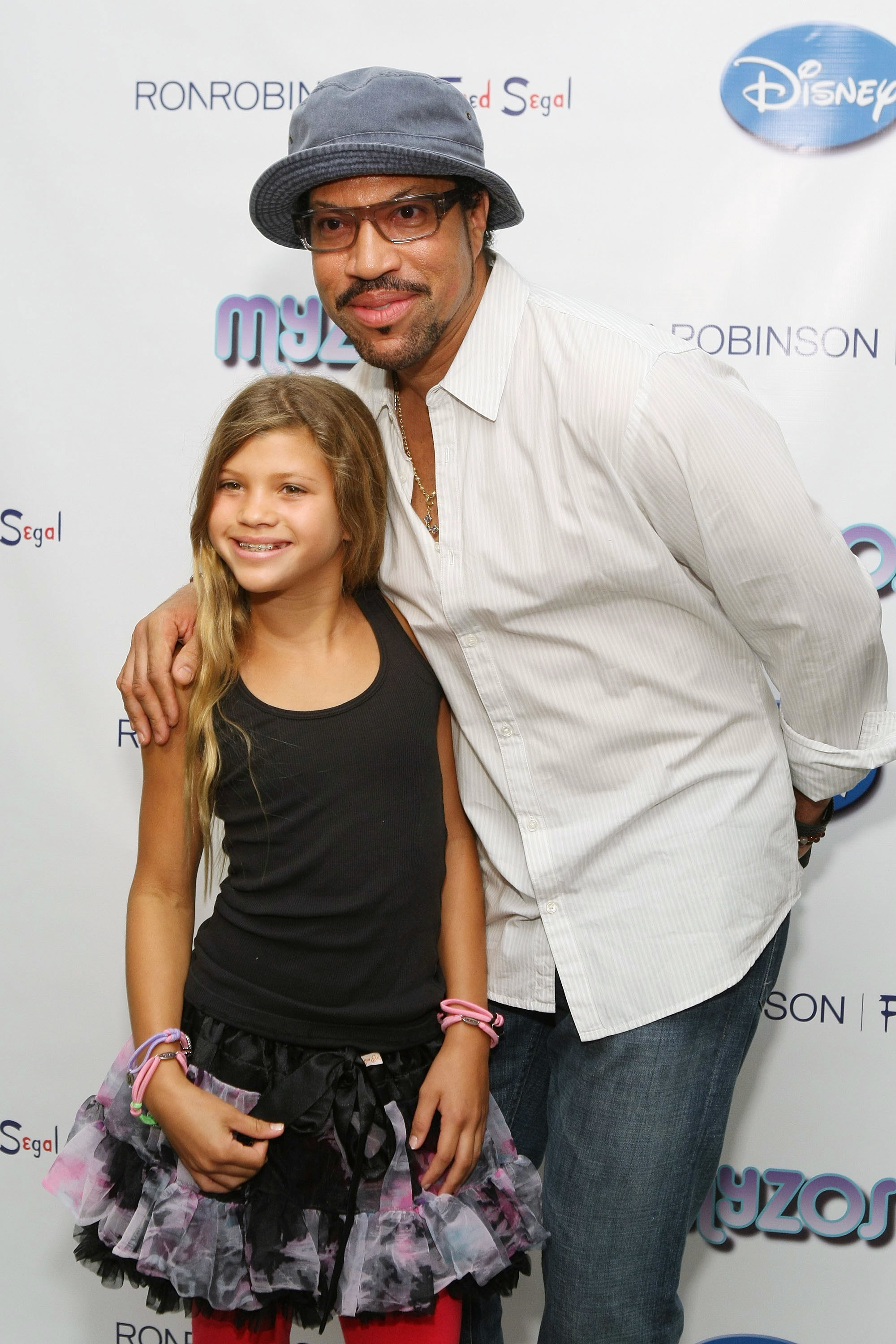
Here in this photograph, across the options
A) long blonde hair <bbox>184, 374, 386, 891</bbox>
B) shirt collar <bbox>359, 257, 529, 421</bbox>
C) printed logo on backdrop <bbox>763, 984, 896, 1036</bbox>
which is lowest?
printed logo on backdrop <bbox>763, 984, 896, 1036</bbox>

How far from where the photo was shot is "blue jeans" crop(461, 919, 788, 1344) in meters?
1.29

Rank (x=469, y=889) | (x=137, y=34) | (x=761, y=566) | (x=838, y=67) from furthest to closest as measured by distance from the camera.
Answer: (x=137, y=34), (x=838, y=67), (x=469, y=889), (x=761, y=566)

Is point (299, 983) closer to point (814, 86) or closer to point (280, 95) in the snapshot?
point (280, 95)

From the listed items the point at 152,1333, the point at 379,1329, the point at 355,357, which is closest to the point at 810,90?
the point at 355,357

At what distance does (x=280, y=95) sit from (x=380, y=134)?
73cm

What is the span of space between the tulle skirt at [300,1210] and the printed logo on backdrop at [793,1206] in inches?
31.6

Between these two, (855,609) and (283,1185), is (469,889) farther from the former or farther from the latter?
(855,609)

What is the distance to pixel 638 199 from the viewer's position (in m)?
1.78

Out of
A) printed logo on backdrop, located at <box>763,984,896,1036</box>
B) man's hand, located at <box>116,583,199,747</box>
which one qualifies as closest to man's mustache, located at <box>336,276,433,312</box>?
man's hand, located at <box>116,583,199,747</box>

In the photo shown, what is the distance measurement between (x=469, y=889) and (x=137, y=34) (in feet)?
4.99

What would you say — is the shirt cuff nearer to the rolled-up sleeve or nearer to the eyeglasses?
the rolled-up sleeve

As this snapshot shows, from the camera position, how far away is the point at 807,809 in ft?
4.67

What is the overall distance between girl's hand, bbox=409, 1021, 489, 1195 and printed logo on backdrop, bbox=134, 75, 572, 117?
1409mm

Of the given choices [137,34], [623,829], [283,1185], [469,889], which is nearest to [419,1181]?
[283,1185]
